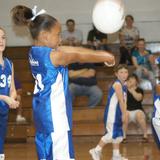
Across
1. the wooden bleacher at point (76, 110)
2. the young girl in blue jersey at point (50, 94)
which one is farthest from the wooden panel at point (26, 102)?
the young girl in blue jersey at point (50, 94)

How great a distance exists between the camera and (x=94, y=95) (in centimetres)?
1177

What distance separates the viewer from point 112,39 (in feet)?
46.1

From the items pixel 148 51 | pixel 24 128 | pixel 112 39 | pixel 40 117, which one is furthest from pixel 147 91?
pixel 40 117

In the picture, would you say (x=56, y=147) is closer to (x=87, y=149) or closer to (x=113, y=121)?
(x=113, y=121)

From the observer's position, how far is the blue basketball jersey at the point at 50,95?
156 inches

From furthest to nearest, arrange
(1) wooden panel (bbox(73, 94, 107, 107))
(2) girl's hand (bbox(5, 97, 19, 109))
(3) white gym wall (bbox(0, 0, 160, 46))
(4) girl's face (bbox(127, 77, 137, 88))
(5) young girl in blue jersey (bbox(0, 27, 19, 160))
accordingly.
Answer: (3) white gym wall (bbox(0, 0, 160, 46)) < (1) wooden panel (bbox(73, 94, 107, 107)) < (4) girl's face (bbox(127, 77, 137, 88)) < (5) young girl in blue jersey (bbox(0, 27, 19, 160)) < (2) girl's hand (bbox(5, 97, 19, 109))

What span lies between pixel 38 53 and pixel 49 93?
334 millimetres

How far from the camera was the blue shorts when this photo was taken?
3.94 m

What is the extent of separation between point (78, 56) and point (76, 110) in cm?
823

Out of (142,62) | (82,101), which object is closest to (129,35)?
(142,62)

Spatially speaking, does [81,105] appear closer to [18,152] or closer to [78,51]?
[18,152]

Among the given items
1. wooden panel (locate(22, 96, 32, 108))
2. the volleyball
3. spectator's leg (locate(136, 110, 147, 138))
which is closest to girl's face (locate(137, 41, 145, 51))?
spectator's leg (locate(136, 110, 147, 138))

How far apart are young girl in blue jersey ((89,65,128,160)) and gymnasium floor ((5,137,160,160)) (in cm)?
42

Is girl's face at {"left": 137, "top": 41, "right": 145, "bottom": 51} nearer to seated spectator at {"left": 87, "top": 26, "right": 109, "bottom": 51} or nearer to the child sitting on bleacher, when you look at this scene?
seated spectator at {"left": 87, "top": 26, "right": 109, "bottom": 51}
